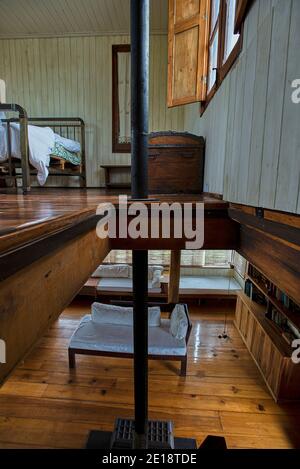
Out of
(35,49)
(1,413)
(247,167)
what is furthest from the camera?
(35,49)

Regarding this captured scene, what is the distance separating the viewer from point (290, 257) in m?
0.90

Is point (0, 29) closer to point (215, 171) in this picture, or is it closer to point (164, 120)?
point (164, 120)

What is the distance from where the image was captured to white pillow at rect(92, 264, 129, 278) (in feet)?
18.0

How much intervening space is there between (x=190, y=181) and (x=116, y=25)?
4.01m

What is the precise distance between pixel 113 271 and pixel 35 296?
16.3 ft

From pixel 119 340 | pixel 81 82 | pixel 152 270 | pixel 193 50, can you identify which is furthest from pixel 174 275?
pixel 81 82

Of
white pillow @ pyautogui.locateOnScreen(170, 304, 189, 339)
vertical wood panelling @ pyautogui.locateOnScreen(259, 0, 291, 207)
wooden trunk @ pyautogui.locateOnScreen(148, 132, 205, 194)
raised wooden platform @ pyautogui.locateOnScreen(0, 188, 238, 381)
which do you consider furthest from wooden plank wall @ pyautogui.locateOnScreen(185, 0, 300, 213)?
white pillow @ pyautogui.locateOnScreen(170, 304, 189, 339)

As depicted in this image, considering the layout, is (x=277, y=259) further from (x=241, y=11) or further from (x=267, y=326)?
(x=267, y=326)

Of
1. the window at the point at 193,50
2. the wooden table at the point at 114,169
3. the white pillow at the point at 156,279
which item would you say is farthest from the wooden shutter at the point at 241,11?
the white pillow at the point at 156,279

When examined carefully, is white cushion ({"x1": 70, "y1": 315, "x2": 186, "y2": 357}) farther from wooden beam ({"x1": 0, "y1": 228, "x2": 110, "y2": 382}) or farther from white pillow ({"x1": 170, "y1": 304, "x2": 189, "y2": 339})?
wooden beam ({"x1": 0, "y1": 228, "x2": 110, "y2": 382})

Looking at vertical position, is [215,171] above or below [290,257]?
above

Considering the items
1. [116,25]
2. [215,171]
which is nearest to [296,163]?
[215,171]

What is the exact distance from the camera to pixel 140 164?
1.74 m

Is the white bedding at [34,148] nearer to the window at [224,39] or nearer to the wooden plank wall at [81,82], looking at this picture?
the window at [224,39]
